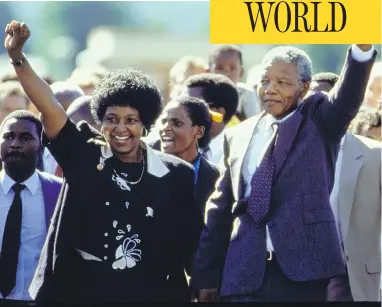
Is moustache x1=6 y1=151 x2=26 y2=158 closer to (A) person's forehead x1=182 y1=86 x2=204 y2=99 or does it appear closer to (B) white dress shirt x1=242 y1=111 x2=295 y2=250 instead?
(B) white dress shirt x1=242 y1=111 x2=295 y2=250

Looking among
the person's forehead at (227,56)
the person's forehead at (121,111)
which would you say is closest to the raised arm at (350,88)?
the person's forehead at (121,111)

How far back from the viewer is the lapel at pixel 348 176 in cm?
641

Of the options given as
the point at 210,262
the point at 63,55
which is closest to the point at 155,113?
the point at 210,262

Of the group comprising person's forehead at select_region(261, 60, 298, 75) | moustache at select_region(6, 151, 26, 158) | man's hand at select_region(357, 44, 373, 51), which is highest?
man's hand at select_region(357, 44, 373, 51)

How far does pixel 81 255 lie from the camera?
5.45m

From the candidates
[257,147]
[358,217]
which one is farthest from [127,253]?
[358,217]

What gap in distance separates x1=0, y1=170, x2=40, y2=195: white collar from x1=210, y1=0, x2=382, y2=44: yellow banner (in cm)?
123

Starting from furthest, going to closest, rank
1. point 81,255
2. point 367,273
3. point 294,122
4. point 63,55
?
point 63,55, point 367,273, point 294,122, point 81,255

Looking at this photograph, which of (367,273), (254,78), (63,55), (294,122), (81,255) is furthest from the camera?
(63,55)

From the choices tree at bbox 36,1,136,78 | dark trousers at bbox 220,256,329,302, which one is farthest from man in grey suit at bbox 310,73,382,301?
tree at bbox 36,1,136,78

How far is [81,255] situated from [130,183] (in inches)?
16.9

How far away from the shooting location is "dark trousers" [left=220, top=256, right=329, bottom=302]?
579 centimetres

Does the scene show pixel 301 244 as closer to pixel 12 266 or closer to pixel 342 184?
pixel 342 184

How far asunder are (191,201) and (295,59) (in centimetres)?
91
